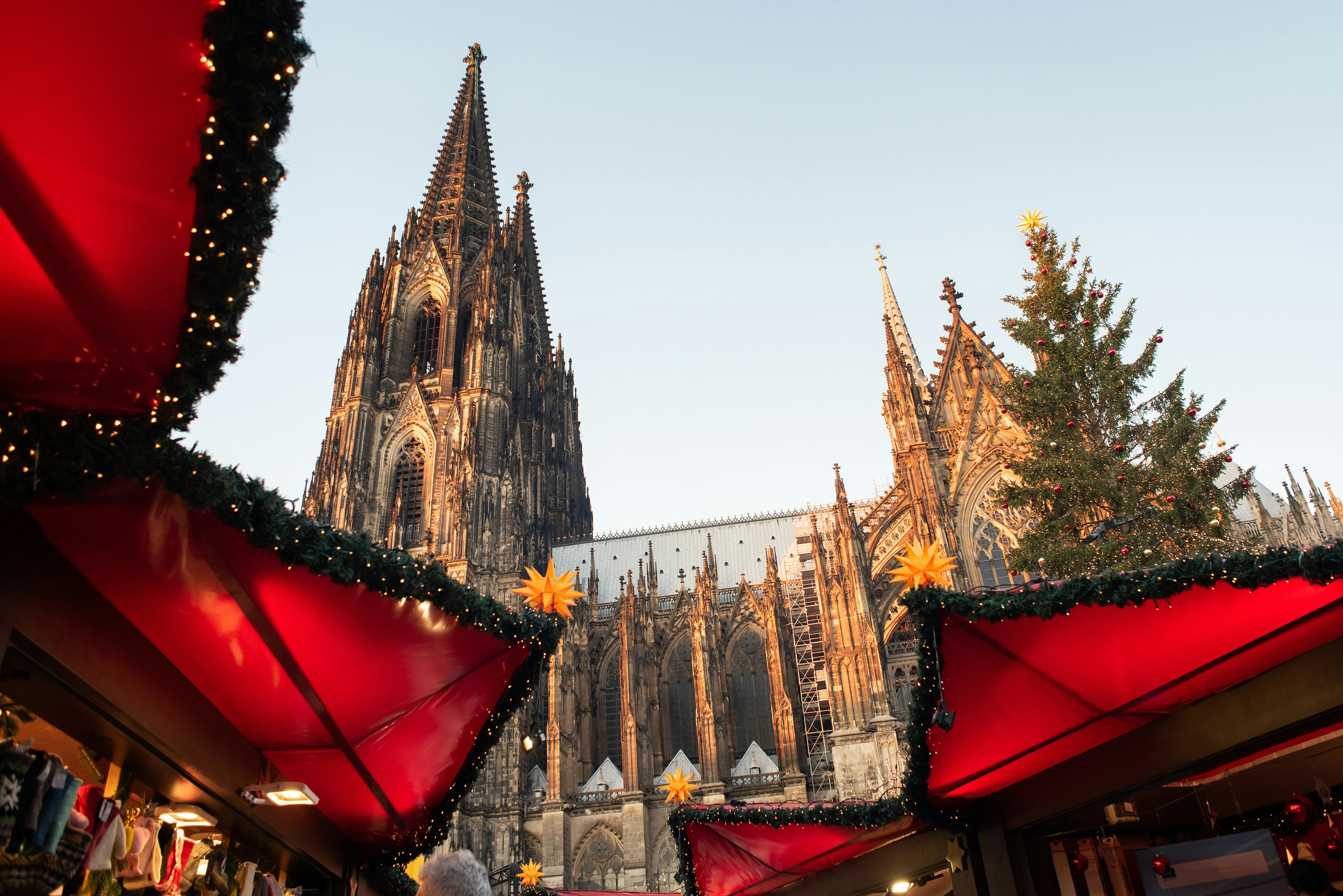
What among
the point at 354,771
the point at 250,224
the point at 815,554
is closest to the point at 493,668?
the point at 354,771

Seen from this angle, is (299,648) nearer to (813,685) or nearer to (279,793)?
(279,793)

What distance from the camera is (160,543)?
388cm

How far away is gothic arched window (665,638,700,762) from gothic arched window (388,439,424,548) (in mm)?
9439

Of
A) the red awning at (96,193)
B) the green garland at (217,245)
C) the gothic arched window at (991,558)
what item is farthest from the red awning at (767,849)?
the gothic arched window at (991,558)

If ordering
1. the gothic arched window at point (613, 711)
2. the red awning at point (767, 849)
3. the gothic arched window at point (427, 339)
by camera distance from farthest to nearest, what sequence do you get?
1. the gothic arched window at point (427, 339)
2. the gothic arched window at point (613, 711)
3. the red awning at point (767, 849)

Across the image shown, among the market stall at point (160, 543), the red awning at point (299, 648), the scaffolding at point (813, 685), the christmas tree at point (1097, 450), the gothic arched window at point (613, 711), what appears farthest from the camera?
the gothic arched window at point (613, 711)

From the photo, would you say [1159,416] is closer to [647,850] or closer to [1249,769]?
[1249,769]

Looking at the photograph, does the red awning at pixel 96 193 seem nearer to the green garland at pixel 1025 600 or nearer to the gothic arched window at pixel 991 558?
the green garland at pixel 1025 600

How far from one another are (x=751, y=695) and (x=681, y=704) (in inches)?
89.8

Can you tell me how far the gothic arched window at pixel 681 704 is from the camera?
2766 centimetres

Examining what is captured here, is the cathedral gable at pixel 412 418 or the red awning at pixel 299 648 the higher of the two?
the cathedral gable at pixel 412 418

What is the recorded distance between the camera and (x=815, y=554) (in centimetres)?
2300

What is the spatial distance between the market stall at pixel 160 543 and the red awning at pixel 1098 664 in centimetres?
311

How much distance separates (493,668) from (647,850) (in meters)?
20.5
